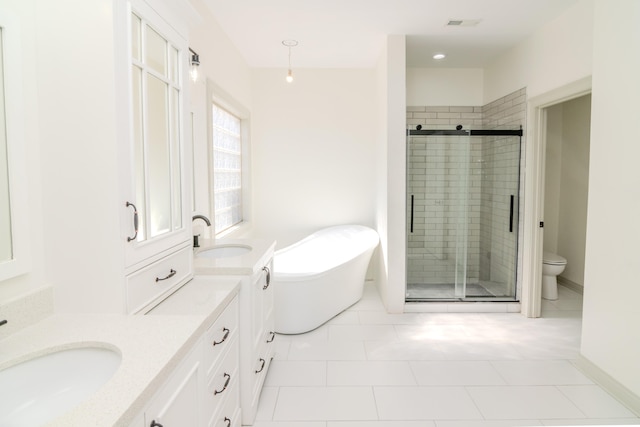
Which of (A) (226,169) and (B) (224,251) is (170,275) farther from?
(A) (226,169)

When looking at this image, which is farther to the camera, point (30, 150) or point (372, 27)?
point (372, 27)

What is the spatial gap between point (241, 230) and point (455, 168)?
7.88ft

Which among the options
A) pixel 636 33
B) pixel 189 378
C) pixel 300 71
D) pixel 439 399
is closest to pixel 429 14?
pixel 636 33

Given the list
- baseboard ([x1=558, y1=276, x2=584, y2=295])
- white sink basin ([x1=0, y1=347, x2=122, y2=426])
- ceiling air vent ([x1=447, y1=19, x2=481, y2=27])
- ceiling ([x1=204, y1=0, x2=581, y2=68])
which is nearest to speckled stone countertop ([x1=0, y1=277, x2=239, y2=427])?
white sink basin ([x1=0, y1=347, x2=122, y2=426])

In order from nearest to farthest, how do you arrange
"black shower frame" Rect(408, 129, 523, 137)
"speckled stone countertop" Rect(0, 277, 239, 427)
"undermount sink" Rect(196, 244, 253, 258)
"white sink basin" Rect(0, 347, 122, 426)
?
1. "speckled stone countertop" Rect(0, 277, 239, 427)
2. "white sink basin" Rect(0, 347, 122, 426)
3. "undermount sink" Rect(196, 244, 253, 258)
4. "black shower frame" Rect(408, 129, 523, 137)

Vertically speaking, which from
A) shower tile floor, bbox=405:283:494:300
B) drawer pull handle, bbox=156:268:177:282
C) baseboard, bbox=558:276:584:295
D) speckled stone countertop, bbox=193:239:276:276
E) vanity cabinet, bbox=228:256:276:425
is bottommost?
baseboard, bbox=558:276:584:295

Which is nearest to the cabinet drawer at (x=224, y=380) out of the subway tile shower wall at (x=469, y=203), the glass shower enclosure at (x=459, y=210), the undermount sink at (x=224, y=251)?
the undermount sink at (x=224, y=251)

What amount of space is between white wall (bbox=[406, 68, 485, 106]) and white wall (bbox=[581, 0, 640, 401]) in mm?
2210

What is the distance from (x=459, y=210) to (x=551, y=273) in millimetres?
1210

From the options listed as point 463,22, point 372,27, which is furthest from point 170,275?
point 463,22

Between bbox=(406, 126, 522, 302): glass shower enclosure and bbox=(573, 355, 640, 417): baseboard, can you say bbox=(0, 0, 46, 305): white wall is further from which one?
bbox=(406, 126, 522, 302): glass shower enclosure

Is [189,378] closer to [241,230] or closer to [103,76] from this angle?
[103,76]

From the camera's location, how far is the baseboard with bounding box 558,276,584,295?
441cm

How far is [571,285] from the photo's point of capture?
4574 mm
